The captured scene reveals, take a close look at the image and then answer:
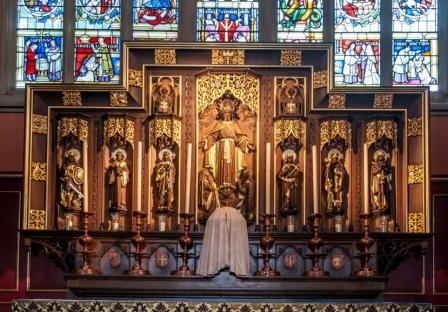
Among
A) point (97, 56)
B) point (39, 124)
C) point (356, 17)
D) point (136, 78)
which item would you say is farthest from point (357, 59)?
point (39, 124)

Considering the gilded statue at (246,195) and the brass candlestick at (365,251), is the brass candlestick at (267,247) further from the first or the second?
the brass candlestick at (365,251)

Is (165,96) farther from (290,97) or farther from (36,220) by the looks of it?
(36,220)

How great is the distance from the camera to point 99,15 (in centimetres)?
1650

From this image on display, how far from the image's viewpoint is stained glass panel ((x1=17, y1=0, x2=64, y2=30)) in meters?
16.5

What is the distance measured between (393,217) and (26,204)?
4.42 m

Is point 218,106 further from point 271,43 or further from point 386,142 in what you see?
point 386,142

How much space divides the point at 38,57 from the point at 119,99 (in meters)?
2.53

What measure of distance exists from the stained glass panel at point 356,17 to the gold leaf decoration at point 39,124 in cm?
461

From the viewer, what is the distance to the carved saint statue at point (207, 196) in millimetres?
14250

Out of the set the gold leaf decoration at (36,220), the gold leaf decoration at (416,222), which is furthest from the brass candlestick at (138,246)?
the gold leaf decoration at (416,222)

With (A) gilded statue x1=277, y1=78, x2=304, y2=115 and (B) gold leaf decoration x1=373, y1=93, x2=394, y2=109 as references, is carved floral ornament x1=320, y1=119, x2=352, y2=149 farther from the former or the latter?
(B) gold leaf decoration x1=373, y1=93, x2=394, y2=109

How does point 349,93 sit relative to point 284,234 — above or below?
above

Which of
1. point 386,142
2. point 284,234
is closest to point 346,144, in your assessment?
point 386,142

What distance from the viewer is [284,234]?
1401 centimetres
